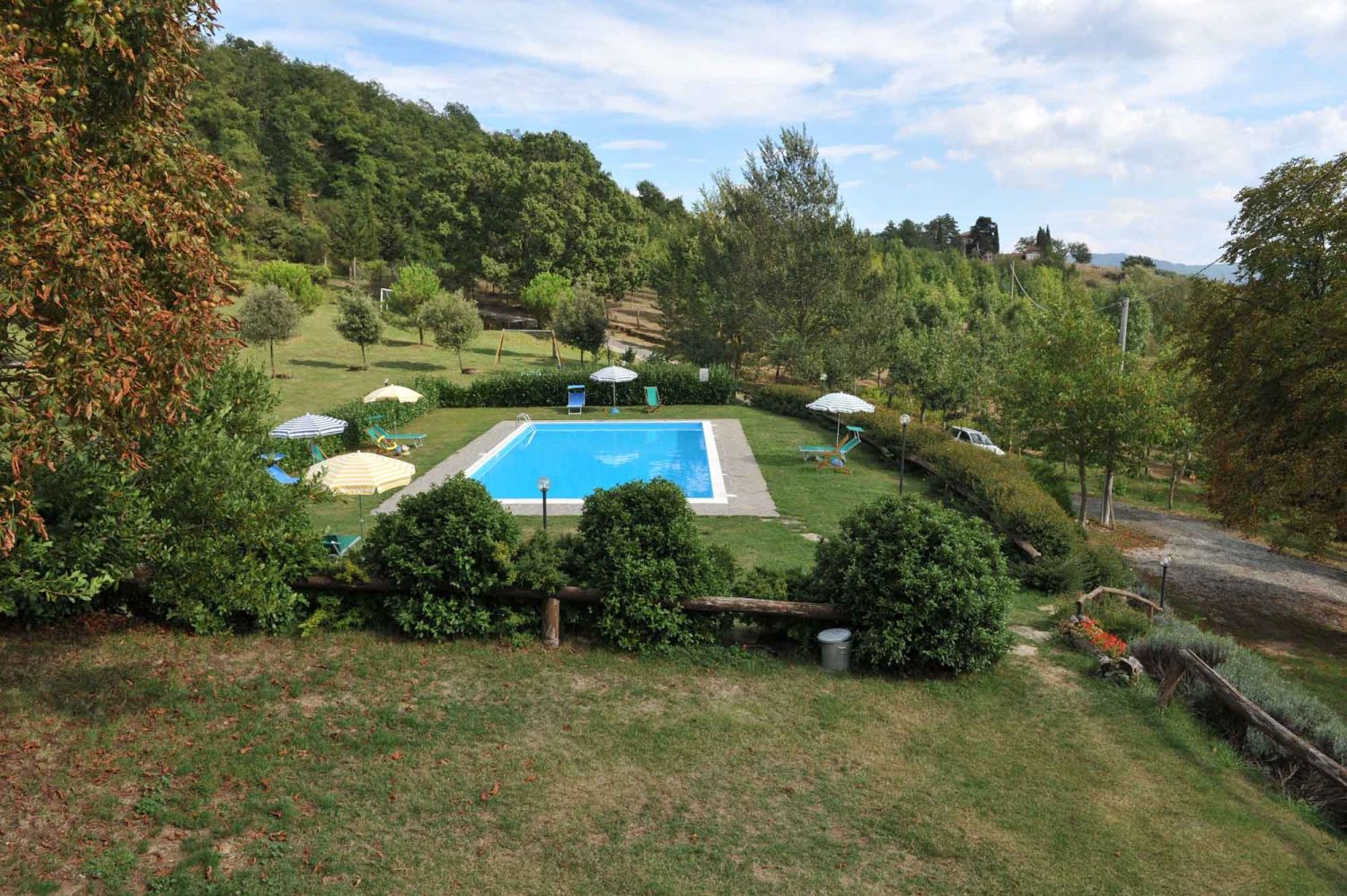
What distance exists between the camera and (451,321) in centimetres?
3638

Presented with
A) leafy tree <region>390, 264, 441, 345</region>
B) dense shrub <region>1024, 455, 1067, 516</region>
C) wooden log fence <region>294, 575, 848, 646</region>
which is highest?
leafy tree <region>390, 264, 441, 345</region>

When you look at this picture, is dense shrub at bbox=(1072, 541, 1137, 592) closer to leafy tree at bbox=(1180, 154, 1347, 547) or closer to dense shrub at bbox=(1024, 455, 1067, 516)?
leafy tree at bbox=(1180, 154, 1347, 547)

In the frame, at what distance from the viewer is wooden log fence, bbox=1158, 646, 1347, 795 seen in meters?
6.80

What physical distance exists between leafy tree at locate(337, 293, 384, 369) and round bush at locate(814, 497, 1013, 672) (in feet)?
101

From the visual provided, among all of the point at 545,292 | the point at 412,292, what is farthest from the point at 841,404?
the point at 412,292

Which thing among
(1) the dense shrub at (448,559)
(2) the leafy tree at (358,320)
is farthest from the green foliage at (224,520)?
(2) the leafy tree at (358,320)

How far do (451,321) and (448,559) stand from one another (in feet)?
95.9

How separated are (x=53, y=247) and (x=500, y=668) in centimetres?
547

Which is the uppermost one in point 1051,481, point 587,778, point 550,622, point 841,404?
point 841,404

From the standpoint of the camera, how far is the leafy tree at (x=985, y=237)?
122 metres

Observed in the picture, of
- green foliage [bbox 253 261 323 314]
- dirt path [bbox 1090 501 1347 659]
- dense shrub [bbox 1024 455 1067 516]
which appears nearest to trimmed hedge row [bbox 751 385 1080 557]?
dense shrub [bbox 1024 455 1067 516]

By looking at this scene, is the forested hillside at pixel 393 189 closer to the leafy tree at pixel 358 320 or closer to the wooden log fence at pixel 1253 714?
the leafy tree at pixel 358 320

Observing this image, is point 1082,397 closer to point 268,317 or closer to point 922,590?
point 922,590

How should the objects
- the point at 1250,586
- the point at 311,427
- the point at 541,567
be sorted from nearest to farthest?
the point at 541,567, the point at 311,427, the point at 1250,586
